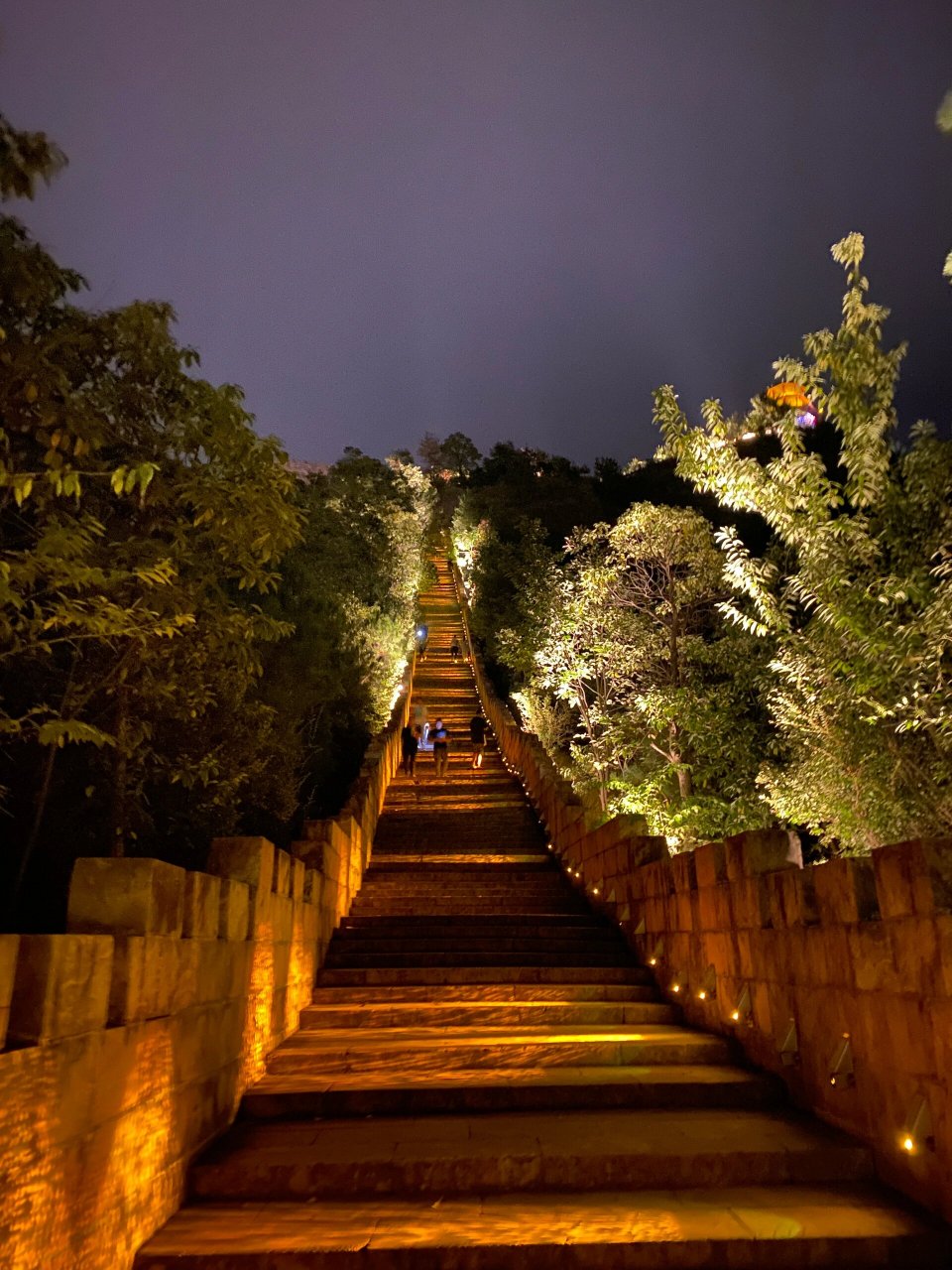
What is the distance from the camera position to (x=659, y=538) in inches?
450

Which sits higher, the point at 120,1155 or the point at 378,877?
the point at 378,877

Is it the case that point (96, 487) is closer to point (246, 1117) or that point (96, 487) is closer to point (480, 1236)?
point (246, 1117)

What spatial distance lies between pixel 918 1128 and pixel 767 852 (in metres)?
1.78

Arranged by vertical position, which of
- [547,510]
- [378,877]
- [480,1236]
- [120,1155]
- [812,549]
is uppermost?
[547,510]

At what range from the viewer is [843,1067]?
3.93 meters

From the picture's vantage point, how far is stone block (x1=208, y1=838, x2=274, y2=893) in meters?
5.00

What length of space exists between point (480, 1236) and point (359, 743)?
1422cm

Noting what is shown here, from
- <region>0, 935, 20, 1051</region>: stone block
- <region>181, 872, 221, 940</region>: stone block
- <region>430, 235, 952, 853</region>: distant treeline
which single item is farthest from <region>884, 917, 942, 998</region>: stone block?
<region>0, 935, 20, 1051</region>: stone block

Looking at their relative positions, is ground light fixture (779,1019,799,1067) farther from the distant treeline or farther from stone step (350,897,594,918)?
stone step (350,897,594,918)

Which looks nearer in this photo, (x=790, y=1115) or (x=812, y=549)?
(x=790, y=1115)

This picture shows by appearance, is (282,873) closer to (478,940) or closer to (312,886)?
(312,886)

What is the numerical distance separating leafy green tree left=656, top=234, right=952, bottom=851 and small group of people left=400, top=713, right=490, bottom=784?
29.3 feet

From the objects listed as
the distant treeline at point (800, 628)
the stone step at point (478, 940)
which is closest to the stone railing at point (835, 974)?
the stone step at point (478, 940)

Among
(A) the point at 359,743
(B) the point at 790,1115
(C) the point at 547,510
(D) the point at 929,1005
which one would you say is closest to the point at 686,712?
(B) the point at 790,1115
